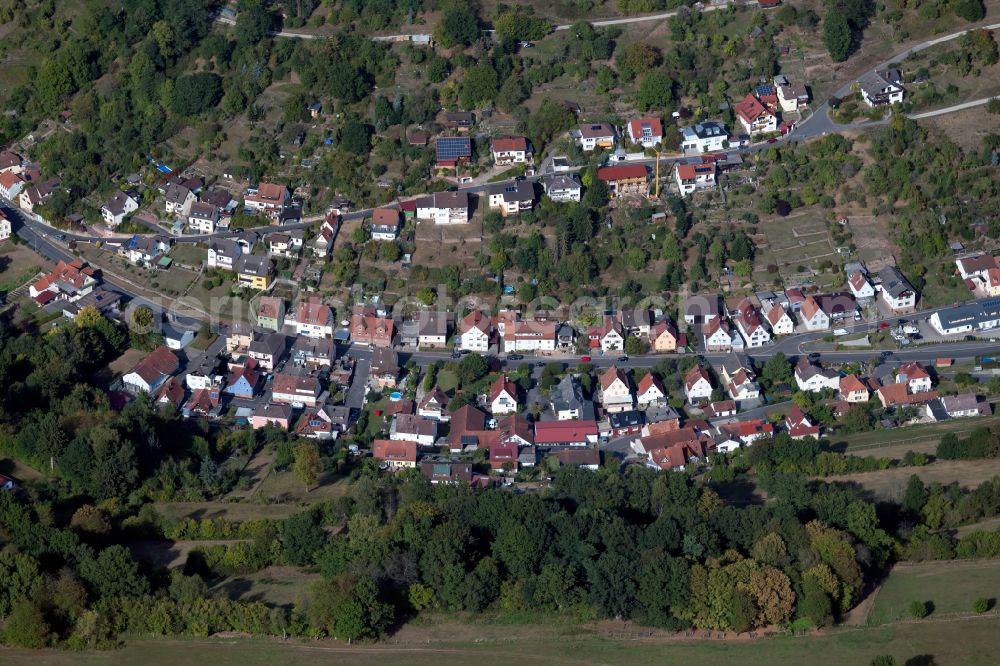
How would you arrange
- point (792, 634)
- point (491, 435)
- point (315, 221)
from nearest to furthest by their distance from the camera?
1. point (792, 634)
2. point (491, 435)
3. point (315, 221)

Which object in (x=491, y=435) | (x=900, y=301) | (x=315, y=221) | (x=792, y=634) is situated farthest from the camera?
(x=315, y=221)

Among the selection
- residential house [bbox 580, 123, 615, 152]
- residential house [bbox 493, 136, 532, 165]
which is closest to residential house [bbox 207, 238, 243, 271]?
residential house [bbox 493, 136, 532, 165]

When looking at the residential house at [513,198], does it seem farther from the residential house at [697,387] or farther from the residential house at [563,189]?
the residential house at [697,387]

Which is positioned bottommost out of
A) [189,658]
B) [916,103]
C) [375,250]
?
[189,658]

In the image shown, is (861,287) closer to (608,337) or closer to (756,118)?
(756,118)

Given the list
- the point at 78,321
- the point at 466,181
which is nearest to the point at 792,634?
the point at 466,181

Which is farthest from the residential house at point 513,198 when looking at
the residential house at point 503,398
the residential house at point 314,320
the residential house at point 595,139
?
the residential house at point 503,398

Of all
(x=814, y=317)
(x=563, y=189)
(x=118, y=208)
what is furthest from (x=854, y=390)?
(x=118, y=208)

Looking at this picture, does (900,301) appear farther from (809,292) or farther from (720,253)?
(720,253)
